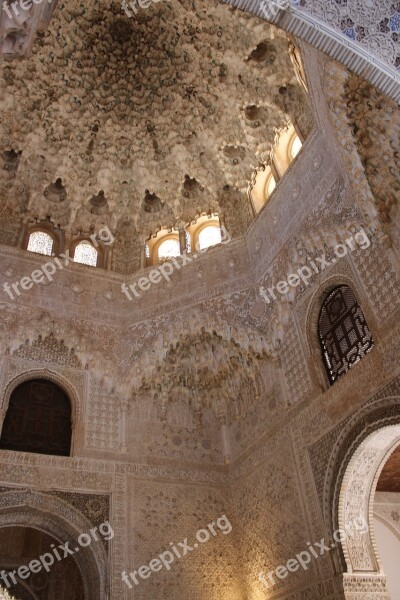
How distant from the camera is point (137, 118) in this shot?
9.79 meters

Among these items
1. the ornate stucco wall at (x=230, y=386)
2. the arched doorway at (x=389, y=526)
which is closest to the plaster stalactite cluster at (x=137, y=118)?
the ornate stucco wall at (x=230, y=386)

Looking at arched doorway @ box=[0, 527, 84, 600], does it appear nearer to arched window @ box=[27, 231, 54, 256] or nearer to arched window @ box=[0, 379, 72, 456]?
arched window @ box=[0, 379, 72, 456]

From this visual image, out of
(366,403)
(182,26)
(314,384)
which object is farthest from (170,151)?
(366,403)

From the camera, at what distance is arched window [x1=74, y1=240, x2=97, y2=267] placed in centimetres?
979

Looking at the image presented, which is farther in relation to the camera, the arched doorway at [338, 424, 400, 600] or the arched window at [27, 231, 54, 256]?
the arched window at [27, 231, 54, 256]

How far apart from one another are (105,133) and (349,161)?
485 centimetres

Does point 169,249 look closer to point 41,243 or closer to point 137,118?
point 41,243

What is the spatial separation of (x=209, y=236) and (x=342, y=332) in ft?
12.4

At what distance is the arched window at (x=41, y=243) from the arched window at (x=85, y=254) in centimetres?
45

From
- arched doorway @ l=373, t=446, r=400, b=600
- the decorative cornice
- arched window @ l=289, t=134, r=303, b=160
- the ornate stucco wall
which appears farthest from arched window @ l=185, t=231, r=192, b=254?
the decorative cornice

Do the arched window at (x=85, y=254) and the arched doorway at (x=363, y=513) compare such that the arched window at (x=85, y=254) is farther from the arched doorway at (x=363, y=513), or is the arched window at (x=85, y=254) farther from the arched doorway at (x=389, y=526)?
the arched doorway at (x=389, y=526)

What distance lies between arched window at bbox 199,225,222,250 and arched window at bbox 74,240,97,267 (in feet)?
6.24

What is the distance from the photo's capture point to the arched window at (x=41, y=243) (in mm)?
9539

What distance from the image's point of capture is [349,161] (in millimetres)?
6543
